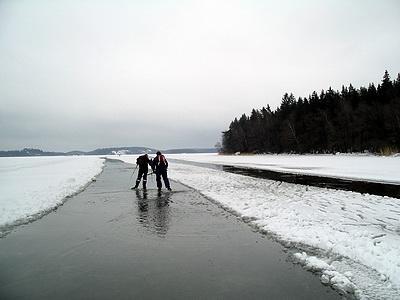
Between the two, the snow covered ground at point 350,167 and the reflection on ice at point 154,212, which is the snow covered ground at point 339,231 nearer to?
the reflection on ice at point 154,212

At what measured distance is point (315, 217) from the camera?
8531mm

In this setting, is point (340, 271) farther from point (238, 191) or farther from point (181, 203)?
point (238, 191)

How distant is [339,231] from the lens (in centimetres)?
705

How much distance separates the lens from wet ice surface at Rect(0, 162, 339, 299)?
4.25 metres

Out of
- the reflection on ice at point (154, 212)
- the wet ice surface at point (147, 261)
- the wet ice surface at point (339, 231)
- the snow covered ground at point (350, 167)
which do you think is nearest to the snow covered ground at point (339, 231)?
the wet ice surface at point (339, 231)

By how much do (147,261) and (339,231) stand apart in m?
4.70

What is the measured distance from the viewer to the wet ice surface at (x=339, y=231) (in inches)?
182

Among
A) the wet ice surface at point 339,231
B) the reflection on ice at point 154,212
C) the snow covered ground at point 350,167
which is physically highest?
the reflection on ice at point 154,212

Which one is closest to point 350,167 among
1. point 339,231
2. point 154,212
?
point 339,231

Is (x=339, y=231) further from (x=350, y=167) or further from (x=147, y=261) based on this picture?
(x=350, y=167)

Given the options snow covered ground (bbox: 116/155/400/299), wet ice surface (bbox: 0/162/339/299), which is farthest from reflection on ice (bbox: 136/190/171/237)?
snow covered ground (bbox: 116/155/400/299)

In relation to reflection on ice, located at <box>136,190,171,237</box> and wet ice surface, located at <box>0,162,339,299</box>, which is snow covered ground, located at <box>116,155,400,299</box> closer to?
wet ice surface, located at <box>0,162,339,299</box>

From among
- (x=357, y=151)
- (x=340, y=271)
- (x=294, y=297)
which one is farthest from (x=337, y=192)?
(x=357, y=151)

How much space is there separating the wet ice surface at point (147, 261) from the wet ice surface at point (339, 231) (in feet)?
1.53
